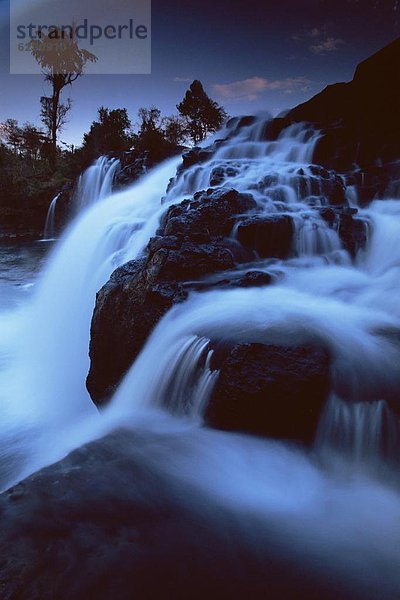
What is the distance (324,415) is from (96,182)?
17.5 metres

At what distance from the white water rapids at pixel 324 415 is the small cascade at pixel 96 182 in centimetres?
983

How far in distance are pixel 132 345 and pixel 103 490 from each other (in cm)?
240

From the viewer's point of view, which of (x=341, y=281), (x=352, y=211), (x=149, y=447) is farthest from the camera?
(x=352, y=211)

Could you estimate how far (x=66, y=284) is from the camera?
10.1 m

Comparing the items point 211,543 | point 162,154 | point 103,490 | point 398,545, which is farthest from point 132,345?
point 162,154

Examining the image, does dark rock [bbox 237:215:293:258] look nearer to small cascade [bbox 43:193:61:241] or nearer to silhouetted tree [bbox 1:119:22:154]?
small cascade [bbox 43:193:61:241]

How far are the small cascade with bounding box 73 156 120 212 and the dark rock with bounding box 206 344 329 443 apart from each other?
15263 mm

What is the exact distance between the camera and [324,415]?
346cm

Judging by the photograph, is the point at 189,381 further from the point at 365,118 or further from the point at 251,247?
the point at 365,118

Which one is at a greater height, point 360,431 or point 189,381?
point 189,381

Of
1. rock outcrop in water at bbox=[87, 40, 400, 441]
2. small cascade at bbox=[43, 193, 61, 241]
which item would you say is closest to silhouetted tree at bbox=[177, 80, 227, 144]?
small cascade at bbox=[43, 193, 61, 241]

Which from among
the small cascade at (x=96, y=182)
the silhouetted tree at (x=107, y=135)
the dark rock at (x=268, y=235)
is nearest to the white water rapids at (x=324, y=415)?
the dark rock at (x=268, y=235)

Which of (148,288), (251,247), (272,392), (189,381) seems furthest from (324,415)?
(251,247)

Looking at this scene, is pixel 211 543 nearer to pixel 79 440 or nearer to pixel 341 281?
pixel 79 440
